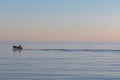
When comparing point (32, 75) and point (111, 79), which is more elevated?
point (32, 75)

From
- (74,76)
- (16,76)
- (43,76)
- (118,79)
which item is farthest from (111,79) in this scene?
(16,76)

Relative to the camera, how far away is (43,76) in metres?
27.9

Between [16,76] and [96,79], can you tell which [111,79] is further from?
[16,76]

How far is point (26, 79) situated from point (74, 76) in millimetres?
4744

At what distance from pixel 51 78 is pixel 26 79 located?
2.22 metres

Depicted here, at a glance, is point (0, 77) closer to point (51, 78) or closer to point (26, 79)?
point (26, 79)

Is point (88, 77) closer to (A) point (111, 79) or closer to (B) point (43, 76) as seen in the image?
(A) point (111, 79)

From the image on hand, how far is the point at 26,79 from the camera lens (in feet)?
84.9

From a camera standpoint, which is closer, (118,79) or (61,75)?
(118,79)

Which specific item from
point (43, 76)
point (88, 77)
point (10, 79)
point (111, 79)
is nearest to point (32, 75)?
point (43, 76)

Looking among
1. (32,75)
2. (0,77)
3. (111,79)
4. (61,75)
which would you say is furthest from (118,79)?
(0,77)

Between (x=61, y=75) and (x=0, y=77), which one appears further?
(x=61, y=75)

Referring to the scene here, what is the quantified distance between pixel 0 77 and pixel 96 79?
817cm

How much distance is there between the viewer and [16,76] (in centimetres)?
2770
